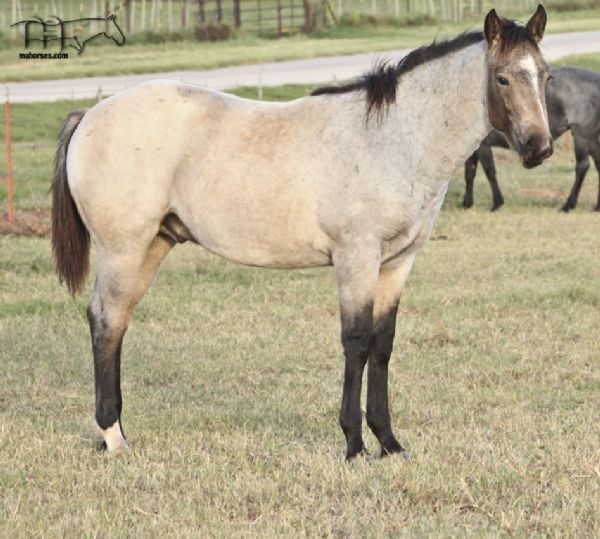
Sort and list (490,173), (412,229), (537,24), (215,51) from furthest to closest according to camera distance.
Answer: (215,51)
(490,173)
(412,229)
(537,24)

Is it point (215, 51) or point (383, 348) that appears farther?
point (215, 51)

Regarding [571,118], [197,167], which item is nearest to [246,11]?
[571,118]

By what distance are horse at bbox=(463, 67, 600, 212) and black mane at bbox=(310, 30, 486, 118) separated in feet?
36.5

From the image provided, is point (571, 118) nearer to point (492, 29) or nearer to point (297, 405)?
point (297, 405)

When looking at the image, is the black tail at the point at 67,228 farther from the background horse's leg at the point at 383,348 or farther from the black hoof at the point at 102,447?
the background horse's leg at the point at 383,348

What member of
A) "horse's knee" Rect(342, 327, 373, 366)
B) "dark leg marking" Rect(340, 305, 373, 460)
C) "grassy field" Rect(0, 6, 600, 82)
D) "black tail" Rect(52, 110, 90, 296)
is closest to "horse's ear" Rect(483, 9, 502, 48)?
"dark leg marking" Rect(340, 305, 373, 460)

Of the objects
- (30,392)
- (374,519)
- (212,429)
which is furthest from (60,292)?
(374,519)

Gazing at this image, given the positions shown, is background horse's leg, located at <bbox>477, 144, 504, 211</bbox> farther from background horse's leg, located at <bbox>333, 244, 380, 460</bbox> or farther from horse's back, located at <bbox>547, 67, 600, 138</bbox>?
background horse's leg, located at <bbox>333, 244, 380, 460</bbox>

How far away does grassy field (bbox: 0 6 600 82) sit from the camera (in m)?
32.7

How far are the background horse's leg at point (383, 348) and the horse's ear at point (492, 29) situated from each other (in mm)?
1243

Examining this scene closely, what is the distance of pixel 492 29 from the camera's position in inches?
236

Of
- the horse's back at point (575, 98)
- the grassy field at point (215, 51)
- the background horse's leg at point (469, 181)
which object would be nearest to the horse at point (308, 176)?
the background horse's leg at point (469, 181)

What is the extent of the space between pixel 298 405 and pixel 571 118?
11184 mm

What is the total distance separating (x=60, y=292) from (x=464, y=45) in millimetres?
6093
